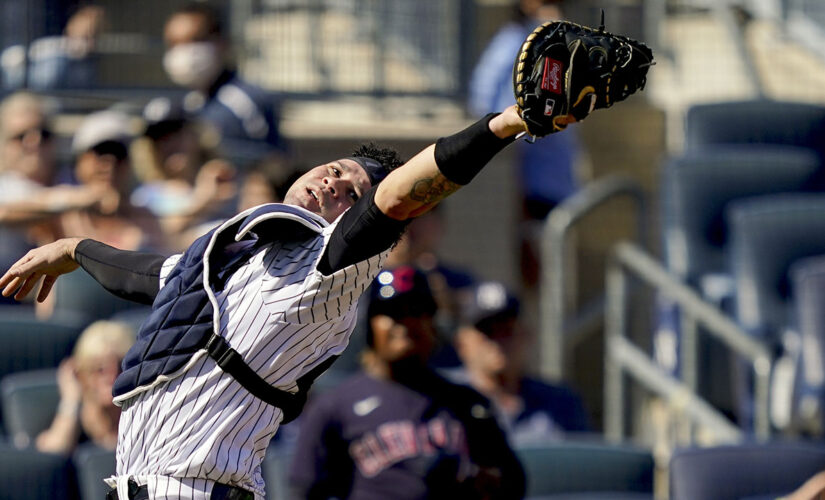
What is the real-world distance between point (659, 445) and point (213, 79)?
272 cm

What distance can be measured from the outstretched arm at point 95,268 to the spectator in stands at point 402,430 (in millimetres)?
1521

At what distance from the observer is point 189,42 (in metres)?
7.35

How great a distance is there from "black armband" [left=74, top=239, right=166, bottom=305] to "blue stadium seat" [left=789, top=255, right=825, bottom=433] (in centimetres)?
350

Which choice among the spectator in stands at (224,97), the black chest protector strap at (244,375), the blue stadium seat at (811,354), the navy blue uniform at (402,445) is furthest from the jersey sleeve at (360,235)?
the spectator in stands at (224,97)

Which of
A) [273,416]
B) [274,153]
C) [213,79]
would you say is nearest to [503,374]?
[274,153]

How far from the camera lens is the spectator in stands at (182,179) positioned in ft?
21.6

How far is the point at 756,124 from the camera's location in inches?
324

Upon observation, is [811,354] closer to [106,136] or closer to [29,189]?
[106,136]

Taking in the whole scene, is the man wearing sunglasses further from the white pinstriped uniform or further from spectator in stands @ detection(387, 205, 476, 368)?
the white pinstriped uniform

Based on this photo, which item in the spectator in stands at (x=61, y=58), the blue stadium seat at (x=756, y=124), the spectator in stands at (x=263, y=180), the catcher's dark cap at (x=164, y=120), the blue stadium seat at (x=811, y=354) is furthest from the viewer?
the blue stadium seat at (x=756, y=124)

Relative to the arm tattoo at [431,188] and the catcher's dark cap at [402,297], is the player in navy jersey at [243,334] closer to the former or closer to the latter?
the arm tattoo at [431,188]

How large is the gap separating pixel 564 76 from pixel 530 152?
16.0 feet

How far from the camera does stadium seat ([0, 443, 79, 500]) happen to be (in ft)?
18.0

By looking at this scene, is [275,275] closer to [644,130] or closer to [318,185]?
[318,185]
